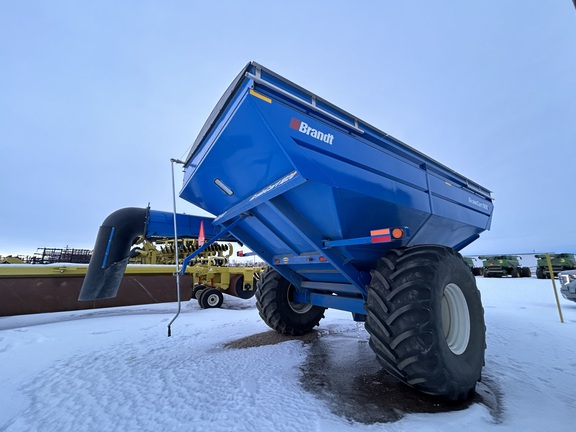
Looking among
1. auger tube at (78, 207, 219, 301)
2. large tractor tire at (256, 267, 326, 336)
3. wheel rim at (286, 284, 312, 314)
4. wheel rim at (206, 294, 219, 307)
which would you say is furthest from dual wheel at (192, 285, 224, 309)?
auger tube at (78, 207, 219, 301)

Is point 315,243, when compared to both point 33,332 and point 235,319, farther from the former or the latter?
point 33,332

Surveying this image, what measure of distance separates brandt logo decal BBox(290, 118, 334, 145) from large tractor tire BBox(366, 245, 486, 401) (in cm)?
117

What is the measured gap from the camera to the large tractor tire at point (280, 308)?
13.4 ft

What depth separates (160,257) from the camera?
1165 centimetres

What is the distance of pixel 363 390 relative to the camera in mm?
2406

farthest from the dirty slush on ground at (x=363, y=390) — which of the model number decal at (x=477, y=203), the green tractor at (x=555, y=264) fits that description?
the green tractor at (x=555, y=264)

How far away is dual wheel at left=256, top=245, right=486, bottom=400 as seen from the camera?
1.99 metres

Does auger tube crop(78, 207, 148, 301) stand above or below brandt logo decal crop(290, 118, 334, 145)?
Result: below

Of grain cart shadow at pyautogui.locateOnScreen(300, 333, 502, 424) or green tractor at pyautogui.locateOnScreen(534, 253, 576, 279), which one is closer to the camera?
grain cart shadow at pyautogui.locateOnScreen(300, 333, 502, 424)

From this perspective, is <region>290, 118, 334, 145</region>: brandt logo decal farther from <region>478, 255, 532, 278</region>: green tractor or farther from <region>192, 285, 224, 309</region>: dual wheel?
<region>478, 255, 532, 278</region>: green tractor

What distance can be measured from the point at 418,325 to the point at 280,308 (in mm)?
2461

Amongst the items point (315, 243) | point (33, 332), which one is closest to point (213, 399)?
point (315, 243)

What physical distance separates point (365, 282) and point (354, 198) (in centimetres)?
101

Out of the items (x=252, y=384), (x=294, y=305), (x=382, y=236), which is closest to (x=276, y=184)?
(x=382, y=236)
